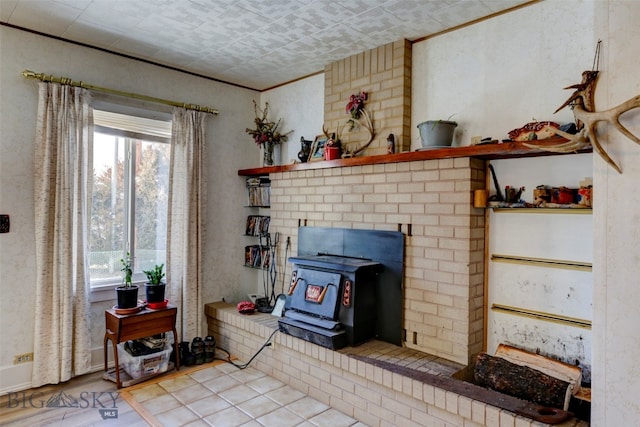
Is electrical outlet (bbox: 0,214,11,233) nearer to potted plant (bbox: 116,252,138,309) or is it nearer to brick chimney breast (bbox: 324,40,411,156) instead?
potted plant (bbox: 116,252,138,309)

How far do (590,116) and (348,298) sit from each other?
6.08 feet

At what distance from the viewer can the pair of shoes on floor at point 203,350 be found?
3.56m

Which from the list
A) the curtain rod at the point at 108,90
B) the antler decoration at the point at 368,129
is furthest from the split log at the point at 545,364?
the curtain rod at the point at 108,90

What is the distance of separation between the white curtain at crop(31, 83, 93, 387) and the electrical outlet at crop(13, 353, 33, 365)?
0.08 m

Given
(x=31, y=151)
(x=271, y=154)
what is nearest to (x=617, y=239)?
(x=271, y=154)

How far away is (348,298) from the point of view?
9.43ft

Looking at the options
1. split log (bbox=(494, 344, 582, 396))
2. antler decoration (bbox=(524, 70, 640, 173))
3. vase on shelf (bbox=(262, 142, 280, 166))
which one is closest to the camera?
antler decoration (bbox=(524, 70, 640, 173))

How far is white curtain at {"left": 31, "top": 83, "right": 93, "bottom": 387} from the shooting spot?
2.98 meters

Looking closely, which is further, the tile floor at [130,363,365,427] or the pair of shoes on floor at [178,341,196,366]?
the pair of shoes on floor at [178,341,196,366]

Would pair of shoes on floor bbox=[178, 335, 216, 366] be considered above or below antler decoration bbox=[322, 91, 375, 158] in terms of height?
below

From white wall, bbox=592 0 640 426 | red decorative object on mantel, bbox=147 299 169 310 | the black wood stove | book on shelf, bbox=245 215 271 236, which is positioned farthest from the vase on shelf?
white wall, bbox=592 0 640 426

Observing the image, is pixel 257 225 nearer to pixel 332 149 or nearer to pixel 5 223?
pixel 332 149

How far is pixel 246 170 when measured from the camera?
4.27m

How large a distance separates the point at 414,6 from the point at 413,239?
1.62 metres
